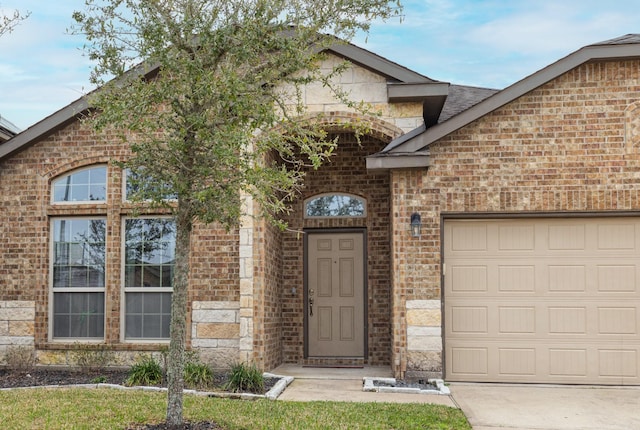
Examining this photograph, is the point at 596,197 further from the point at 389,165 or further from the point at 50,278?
the point at 50,278

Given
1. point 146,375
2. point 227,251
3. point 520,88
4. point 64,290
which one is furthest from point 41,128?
point 520,88

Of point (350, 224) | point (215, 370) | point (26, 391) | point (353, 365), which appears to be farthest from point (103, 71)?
point (353, 365)

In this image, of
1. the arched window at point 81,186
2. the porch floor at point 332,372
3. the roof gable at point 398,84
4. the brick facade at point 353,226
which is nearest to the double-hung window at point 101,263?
the arched window at point 81,186

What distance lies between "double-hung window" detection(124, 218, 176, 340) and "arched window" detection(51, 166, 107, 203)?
71 cm

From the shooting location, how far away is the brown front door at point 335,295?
1230 cm

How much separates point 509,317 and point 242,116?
5.56 metres

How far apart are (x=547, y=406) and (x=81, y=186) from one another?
765 centimetres

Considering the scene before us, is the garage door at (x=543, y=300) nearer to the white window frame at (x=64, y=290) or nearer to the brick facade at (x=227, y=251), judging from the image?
the brick facade at (x=227, y=251)

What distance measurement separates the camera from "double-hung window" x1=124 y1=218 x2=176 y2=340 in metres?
11.1

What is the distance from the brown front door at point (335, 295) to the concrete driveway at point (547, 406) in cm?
265

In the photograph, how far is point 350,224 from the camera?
12312 millimetres

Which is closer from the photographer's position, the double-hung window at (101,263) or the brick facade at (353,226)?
the double-hung window at (101,263)

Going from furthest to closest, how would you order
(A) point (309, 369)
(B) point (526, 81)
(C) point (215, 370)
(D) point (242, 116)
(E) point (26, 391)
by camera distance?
(A) point (309, 369) < (C) point (215, 370) < (B) point (526, 81) < (E) point (26, 391) < (D) point (242, 116)

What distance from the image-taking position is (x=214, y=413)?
741cm
